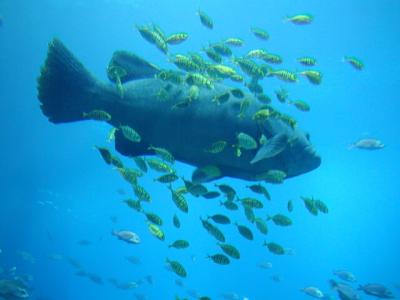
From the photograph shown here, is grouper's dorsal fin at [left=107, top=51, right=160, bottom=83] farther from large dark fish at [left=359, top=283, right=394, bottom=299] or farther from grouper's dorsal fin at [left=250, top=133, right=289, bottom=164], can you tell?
large dark fish at [left=359, top=283, right=394, bottom=299]

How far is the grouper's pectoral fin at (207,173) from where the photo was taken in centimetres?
366

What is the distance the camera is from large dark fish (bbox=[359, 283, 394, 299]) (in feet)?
29.3

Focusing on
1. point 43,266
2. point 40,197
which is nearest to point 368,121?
point 40,197

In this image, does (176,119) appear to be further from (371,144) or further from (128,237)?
(371,144)

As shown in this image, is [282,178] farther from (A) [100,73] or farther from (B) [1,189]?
(B) [1,189]

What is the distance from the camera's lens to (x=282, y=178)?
3896 millimetres

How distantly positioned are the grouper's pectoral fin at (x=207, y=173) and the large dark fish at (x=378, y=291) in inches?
282

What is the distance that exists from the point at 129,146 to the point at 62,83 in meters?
0.95

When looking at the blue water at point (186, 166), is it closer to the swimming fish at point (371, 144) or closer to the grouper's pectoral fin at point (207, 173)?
the swimming fish at point (371, 144)

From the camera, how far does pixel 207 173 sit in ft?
12.1

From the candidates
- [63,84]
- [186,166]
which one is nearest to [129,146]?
[63,84]

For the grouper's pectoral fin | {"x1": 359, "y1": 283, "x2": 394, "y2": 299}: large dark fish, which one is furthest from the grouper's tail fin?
{"x1": 359, "y1": 283, "x2": 394, "y2": 299}: large dark fish

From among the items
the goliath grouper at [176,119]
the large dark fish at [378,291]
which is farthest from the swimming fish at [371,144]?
the goliath grouper at [176,119]

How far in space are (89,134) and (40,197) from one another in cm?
1976
